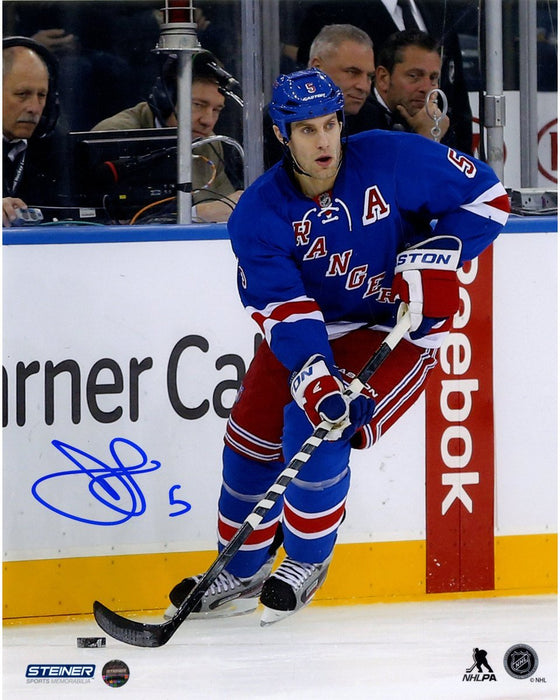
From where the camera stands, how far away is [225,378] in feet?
10.3

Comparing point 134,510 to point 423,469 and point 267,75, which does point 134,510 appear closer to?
point 423,469

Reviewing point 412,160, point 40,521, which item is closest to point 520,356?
point 412,160

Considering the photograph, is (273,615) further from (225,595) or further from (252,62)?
(252,62)

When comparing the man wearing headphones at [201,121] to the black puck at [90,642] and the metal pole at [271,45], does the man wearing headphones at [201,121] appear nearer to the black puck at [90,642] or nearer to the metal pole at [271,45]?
the metal pole at [271,45]

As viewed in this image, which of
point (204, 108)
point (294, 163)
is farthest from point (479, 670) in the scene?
point (204, 108)

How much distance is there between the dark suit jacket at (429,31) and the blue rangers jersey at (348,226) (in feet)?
1.21

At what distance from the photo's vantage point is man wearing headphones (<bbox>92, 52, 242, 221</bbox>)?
3.05 meters

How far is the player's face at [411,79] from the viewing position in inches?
124

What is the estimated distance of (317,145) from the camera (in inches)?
105

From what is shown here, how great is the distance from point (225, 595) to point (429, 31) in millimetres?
1442

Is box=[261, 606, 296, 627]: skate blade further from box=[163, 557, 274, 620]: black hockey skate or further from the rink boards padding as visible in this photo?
the rink boards padding

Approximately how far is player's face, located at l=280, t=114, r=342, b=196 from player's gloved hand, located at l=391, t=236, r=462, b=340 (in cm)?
25

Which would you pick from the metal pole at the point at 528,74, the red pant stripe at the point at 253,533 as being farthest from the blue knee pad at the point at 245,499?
the metal pole at the point at 528,74
